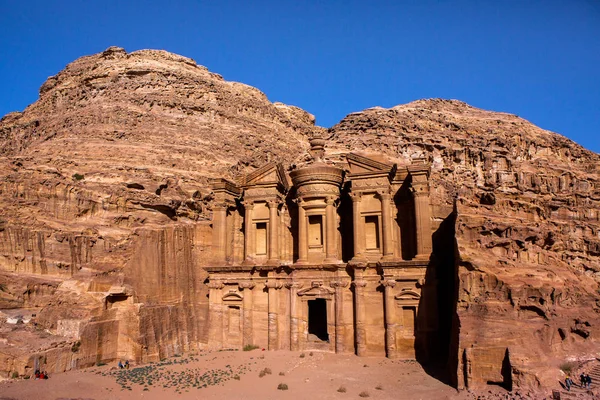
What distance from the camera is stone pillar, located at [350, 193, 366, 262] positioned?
27000 mm

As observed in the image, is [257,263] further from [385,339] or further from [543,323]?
[543,323]

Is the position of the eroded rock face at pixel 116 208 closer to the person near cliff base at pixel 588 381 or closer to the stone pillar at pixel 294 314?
the stone pillar at pixel 294 314

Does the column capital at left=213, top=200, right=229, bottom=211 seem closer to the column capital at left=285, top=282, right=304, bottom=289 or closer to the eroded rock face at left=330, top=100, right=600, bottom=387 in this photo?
the column capital at left=285, top=282, right=304, bottom=289

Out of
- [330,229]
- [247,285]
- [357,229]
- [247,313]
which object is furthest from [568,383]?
[247,285]

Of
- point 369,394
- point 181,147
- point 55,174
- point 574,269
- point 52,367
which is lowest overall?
point 369,394

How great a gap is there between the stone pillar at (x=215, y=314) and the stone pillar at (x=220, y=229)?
2081 millimetres

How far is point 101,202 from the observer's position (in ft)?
88.1

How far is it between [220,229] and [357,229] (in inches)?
344

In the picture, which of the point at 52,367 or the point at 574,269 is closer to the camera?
the point at 52,367

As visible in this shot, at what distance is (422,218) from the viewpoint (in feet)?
85.8

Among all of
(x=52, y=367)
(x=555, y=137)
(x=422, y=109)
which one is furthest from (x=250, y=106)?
(x=52, y=367)

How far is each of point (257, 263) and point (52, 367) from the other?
510 inches

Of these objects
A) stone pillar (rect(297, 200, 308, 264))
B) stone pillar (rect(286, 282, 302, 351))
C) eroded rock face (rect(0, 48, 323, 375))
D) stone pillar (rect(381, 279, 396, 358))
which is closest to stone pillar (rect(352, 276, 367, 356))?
stone pillar (rect(381, 279, 396, 358))

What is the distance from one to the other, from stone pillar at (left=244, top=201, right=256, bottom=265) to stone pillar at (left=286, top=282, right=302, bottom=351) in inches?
148
